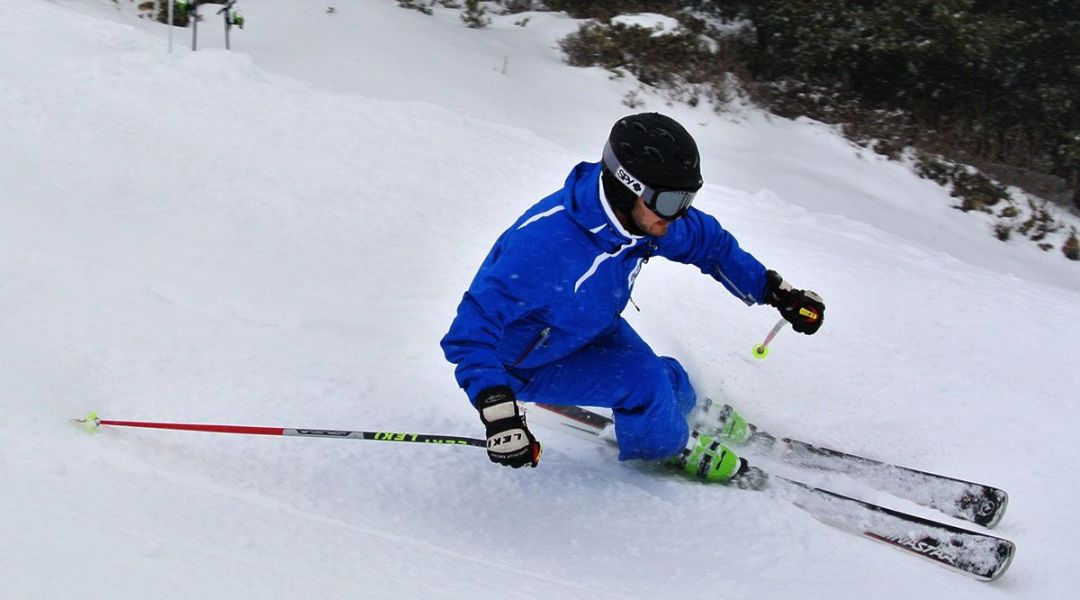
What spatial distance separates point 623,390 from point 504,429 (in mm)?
844

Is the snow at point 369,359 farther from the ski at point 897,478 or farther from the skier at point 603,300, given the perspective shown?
the skier at point 603,300

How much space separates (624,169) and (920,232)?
6.59m

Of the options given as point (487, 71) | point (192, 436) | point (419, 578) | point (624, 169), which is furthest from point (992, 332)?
point (487, 71)

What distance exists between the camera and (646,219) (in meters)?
3.36

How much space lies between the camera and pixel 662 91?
10703 mm

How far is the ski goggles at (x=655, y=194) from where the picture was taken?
10.7ft

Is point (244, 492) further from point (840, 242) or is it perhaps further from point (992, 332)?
point (840, 242)

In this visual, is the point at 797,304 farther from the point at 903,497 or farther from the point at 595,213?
the point at 595,213

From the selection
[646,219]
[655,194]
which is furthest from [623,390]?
[655,194]

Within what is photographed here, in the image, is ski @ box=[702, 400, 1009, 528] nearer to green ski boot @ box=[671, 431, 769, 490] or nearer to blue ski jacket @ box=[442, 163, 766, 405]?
green ski boot @ box=[671, 431, 769, 490]

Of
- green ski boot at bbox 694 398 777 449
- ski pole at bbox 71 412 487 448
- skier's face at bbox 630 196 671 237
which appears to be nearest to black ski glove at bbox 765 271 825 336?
green ski boot at bbox 694 398 777 449

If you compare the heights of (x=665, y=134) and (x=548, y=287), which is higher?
(x=665, y=134)

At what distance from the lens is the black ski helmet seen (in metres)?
3.21

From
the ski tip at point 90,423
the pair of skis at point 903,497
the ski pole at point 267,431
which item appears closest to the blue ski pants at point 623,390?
the ski pole at point 267,431
